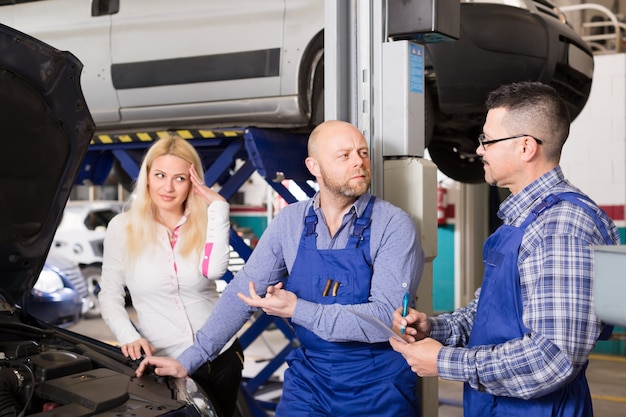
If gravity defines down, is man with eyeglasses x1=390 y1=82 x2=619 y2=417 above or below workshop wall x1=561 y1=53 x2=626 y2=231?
below

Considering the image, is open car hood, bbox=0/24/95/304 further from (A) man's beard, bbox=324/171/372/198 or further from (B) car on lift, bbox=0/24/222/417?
(A) man's beard, bbox=324/171/372/198

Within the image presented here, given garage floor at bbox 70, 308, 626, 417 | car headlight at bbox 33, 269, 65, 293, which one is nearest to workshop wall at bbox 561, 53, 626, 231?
garage floor at bbox 70, 308, 626, 417

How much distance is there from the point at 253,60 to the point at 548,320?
2.76 m

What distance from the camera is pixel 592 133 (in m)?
7.14

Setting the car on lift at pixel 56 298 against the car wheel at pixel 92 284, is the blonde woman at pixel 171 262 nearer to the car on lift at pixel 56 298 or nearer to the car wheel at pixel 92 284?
the car on lift at pixel 56 298

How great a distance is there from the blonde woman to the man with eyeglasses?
891 mm

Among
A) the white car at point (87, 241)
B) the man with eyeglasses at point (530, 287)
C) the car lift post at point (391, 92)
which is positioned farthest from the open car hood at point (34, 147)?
the white car at point (87, 241)

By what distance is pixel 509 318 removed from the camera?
1.88 m

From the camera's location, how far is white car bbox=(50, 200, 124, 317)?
9047 millimetres

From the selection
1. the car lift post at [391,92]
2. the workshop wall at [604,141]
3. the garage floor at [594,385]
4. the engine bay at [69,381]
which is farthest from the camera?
the workshop wall at [604,141]

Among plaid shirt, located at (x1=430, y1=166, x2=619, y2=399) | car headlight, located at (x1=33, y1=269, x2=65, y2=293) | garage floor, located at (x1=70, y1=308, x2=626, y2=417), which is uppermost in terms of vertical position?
plaid shirt, located at (x1=430, y1=166, x2=619, y2=399)

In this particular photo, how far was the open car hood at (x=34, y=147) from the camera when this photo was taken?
2.26 metres

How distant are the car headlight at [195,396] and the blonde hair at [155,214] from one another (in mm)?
525

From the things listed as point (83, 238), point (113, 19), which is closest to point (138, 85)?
point (113, 19)
